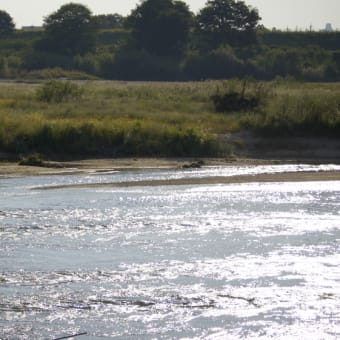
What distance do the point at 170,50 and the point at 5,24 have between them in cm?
2619

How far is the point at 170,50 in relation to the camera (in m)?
77.6

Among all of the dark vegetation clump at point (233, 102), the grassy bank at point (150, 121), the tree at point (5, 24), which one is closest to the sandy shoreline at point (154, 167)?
the grassy bank at point (150, 121)

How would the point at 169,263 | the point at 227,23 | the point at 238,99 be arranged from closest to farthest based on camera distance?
the point at 169,263, the point at 238,99, the point at 227,23

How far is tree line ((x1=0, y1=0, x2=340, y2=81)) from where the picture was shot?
70.9 m

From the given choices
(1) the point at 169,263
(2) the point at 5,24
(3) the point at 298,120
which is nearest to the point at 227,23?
(2) the point at 5,24

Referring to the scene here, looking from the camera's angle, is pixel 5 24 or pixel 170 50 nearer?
pixel 170 50

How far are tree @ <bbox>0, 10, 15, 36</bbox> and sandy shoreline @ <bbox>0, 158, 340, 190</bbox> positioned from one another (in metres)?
72.7

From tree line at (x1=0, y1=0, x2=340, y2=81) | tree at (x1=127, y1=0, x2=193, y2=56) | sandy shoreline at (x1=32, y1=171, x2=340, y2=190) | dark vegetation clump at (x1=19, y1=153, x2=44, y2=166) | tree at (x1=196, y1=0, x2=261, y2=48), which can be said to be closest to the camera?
sandy shoreline at (x1=32, y1=171, x2=340, y2=190)

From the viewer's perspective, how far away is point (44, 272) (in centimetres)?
1401

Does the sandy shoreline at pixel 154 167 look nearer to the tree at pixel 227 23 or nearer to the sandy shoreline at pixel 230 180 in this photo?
the sandy shoreline at pixel 230 180

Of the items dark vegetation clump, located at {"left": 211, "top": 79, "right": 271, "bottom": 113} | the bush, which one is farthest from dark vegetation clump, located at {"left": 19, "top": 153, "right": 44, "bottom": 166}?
the bush

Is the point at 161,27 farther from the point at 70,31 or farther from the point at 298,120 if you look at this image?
the point at 298,120

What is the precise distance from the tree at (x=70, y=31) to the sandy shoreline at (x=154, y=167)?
5533 centimetres

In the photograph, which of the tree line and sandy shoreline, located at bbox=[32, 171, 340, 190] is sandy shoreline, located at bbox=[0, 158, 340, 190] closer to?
sandy shoreline, located at bbox=[32, 171, 340, 190]
